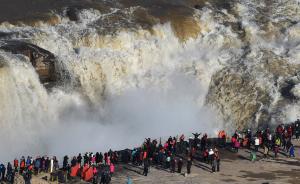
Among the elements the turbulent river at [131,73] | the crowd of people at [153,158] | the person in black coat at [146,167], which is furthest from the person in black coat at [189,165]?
the turbulent river at [131,73]

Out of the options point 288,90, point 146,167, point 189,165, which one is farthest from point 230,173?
point 288,90

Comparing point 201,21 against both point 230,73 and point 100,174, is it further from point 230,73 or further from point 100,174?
point 100,174

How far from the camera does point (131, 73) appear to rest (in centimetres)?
5375

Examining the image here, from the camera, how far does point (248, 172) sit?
130 feet

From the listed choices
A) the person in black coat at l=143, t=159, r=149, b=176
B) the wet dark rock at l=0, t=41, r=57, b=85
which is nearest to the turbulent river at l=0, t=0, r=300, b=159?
the wet dark rock at l=0, t=41, r=57, b=85

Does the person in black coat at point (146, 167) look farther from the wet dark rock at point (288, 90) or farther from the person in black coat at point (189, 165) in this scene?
the wet dark rock at point (288, 90)

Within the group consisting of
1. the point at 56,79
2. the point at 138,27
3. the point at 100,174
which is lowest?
the point at 100,174

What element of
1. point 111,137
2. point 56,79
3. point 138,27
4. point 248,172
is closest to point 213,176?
point 248,172

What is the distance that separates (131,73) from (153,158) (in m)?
14.4

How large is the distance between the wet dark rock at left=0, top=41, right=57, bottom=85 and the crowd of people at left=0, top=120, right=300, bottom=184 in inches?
303

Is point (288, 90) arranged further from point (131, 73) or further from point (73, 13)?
point (73, 13)

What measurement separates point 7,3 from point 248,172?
30.5 metres

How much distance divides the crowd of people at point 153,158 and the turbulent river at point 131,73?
4607mm

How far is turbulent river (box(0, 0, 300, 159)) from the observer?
150ft
